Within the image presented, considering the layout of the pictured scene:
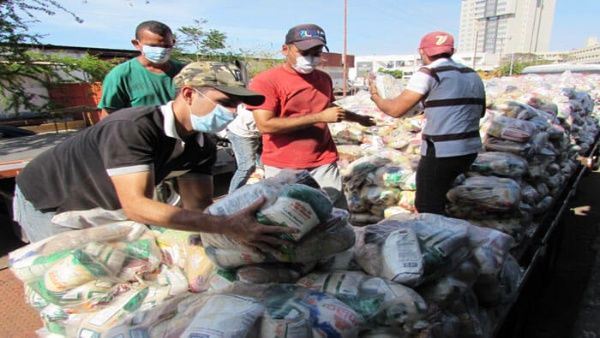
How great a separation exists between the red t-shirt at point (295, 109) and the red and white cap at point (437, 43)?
694mm

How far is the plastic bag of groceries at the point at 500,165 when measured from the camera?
2.95 meters

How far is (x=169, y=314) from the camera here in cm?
121

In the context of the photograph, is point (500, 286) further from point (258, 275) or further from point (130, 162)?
point (130, 162)

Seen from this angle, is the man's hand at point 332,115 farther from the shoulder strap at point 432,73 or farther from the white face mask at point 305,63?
the shoulder strap at point 432,73

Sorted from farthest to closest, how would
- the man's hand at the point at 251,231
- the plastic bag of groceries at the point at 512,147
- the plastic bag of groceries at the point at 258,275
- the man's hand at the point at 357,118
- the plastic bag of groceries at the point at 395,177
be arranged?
1. the plastic bag of groceries at the point at 512,147
2. the plastic bag of groceries at the point at 395,177
3. the man's hand at the point at 357,118
4. the plastic bag of groceries at the point at 258,275
5. the man's hand at the point at 251,231

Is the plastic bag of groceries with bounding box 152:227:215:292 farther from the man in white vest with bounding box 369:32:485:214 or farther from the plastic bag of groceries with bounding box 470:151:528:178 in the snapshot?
the plastic bag of groceries with bounding box 470:151:528:178

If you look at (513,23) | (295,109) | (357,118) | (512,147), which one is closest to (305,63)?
(295,109)

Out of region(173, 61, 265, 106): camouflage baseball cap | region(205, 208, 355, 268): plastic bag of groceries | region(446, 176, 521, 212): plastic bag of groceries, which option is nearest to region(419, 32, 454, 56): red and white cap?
region(446, 176, 521, 212): plastic bag of groceries

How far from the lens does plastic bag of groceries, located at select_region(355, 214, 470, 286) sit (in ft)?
4.52

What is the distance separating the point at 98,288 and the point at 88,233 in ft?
0.75

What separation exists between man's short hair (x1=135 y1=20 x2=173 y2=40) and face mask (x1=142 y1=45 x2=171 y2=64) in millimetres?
112

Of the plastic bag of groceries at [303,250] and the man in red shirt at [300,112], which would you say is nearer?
the plastic bag of groceries at [303,250]

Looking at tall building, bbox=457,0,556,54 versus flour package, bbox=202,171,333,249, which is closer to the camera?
flour package, bbox=202,171,333,249

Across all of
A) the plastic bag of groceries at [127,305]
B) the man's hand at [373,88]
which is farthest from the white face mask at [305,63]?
the plastic bag of groceries at [127,305]
